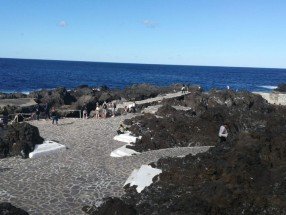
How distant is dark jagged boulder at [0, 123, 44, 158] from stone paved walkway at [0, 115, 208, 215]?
1.00 meters

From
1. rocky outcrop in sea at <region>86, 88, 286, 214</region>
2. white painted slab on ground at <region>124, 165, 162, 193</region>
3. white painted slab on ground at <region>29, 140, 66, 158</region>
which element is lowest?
white painted slab on ground at <region>29, 140, 66, 158</region>

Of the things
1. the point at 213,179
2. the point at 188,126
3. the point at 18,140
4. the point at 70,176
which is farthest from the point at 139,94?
the point at 213,179

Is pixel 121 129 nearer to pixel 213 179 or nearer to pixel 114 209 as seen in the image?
pixel 213 179

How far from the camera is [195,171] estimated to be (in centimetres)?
1448

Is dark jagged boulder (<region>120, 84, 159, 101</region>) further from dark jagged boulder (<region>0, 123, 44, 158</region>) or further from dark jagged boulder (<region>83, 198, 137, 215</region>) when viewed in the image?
dark jagged boulder (<region>83, 198, 137, 215</region>)

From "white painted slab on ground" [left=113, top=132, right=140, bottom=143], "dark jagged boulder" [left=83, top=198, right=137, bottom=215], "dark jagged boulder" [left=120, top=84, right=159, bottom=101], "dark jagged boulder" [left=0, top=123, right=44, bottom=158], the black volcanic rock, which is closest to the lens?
the black volcanic rock

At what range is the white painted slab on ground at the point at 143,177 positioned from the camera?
15.0 m

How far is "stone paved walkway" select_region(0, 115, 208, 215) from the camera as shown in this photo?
1433 centimetres

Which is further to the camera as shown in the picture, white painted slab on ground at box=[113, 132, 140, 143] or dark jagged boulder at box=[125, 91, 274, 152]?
white painted slab on ground at box=[113, 132, 140, 143]

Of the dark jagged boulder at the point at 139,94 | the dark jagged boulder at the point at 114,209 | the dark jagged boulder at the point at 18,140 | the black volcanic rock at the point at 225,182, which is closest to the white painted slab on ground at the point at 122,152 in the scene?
the dark jagged boulder at the point at 18,140

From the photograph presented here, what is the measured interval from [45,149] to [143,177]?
8141mm

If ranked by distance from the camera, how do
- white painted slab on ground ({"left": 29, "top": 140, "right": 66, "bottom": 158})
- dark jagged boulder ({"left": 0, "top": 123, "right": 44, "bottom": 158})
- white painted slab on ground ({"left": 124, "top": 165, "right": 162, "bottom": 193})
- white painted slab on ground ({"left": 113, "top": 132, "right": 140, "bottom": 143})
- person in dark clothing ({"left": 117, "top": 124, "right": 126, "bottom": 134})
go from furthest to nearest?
person in dark clothing ({"left": 117, "top": 124, "right": 126, "bottom": 134}) → white painted slab on ground ({"left": 113, "top": 132, "right": 140, "bottom": 143}) → dark jagged boulder ({"left": 0, "top": 123, "right": 44, "bottom": 158}) → white painted slab on ground ({"left": 29, "top": 140, "right": 66, "bottom": 158}) → white painted slab on ground ({"left": 124, "top": 165, "right": 162, "bottom": 193})

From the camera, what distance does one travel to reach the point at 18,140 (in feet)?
73.1

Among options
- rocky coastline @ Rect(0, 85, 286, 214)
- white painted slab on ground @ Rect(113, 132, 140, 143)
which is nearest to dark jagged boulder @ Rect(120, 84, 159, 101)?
white painted slab on ground @ Rect(113, 132, 140, 143)
